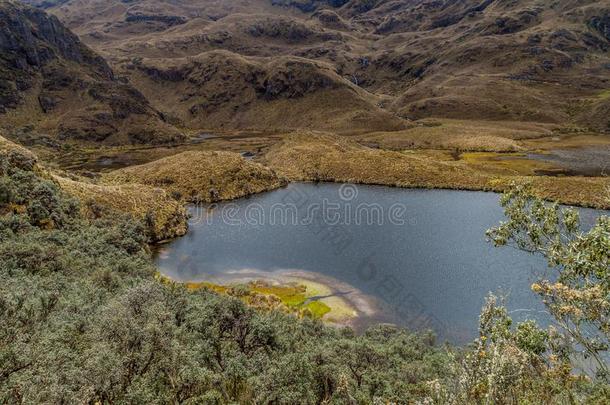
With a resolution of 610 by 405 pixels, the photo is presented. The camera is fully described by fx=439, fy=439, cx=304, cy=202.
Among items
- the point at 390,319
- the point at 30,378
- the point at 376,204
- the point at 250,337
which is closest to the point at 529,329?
the point at 30,378

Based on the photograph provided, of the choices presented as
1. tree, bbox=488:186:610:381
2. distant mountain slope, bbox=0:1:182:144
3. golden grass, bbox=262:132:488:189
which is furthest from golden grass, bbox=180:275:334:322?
distant mountain slope, bbox=0:1:182:144

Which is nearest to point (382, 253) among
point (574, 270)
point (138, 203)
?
point (138, 203)

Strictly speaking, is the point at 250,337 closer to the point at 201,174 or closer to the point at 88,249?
the point at 88,249

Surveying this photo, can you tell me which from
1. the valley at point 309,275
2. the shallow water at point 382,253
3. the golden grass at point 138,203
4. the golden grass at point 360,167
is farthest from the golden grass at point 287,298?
the golden grass at point 360,167

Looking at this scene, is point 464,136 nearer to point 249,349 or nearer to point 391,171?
point 391,171

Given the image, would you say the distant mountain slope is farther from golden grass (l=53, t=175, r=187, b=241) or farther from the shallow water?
the shallow water

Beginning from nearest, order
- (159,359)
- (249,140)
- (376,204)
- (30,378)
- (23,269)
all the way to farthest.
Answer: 1. (30,378)
2. (159,359)
3. (23,269)
4. (376,204)
5. (249,140)

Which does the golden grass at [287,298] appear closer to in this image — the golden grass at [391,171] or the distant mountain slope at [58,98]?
the golden grass at [391,171]
